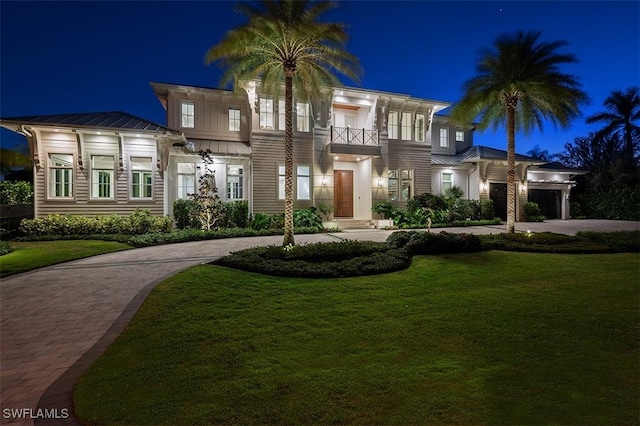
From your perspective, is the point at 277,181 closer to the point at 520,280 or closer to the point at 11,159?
the point at 520,280

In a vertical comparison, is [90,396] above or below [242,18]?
below

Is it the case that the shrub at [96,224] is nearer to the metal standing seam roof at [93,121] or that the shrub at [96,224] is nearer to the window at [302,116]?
the metal standing seam roof at [93,121]

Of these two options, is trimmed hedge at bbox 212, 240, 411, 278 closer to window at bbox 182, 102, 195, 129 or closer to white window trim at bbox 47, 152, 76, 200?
white window trim at bbox 47, 152, 76, 200

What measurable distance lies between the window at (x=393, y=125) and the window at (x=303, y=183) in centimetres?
627

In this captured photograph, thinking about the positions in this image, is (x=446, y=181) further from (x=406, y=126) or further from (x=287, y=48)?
(x=287, y=48)

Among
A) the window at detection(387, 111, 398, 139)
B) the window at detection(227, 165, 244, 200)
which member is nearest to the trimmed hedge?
the window at detection(227, 165, 244, 200)

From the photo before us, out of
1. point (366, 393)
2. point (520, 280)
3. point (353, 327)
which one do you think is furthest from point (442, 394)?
point (520, 280)

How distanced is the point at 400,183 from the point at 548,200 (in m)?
14.6

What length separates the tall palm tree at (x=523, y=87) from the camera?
12.5m

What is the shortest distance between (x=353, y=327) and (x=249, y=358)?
1.57m

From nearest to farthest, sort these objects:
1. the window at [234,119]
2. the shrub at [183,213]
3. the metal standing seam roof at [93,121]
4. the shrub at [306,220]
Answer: the metal standing seam roof at [93,121] → the shrub at [183,213] → the shrub at [306,220] → the window at [234,119]

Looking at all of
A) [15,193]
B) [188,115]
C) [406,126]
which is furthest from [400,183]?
[15,193]

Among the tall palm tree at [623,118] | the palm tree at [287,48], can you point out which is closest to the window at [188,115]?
the palm tree at [287,48]

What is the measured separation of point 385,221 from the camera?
60.5 ft
